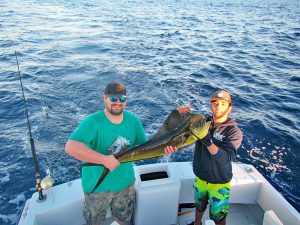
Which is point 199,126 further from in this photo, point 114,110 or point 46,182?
point 46,182

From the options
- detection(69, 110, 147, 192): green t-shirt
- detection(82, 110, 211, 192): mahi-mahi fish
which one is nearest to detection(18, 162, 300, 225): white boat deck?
detection(69, 110, 147, 192): green t-shirt

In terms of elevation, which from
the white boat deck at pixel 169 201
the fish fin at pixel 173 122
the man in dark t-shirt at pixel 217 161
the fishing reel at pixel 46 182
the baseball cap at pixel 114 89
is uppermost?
the baseball cap at pixel 114 89

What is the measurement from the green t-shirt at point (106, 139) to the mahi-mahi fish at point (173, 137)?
0.47 feet

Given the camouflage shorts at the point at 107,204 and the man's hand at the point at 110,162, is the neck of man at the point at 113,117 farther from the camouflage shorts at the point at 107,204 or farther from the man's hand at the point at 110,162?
the camouflage shorts at the point at 107,204

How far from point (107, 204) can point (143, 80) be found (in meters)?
8.32

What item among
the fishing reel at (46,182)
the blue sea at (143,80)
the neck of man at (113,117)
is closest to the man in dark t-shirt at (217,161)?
the neck of man at (113,117)

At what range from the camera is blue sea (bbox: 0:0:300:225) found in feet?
21.7

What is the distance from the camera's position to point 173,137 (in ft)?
9.37

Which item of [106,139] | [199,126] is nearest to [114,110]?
[106,139]

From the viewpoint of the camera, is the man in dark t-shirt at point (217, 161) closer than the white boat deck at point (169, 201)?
Yes

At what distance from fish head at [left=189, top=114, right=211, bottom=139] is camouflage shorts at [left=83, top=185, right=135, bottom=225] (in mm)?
1048

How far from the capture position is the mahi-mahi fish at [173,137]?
2.74 meters

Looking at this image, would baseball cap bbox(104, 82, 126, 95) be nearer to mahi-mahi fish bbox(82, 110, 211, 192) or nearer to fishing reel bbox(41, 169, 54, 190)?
mahi-mahi fish bbox(82, 110, 211, 192)

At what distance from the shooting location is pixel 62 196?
3.59m
